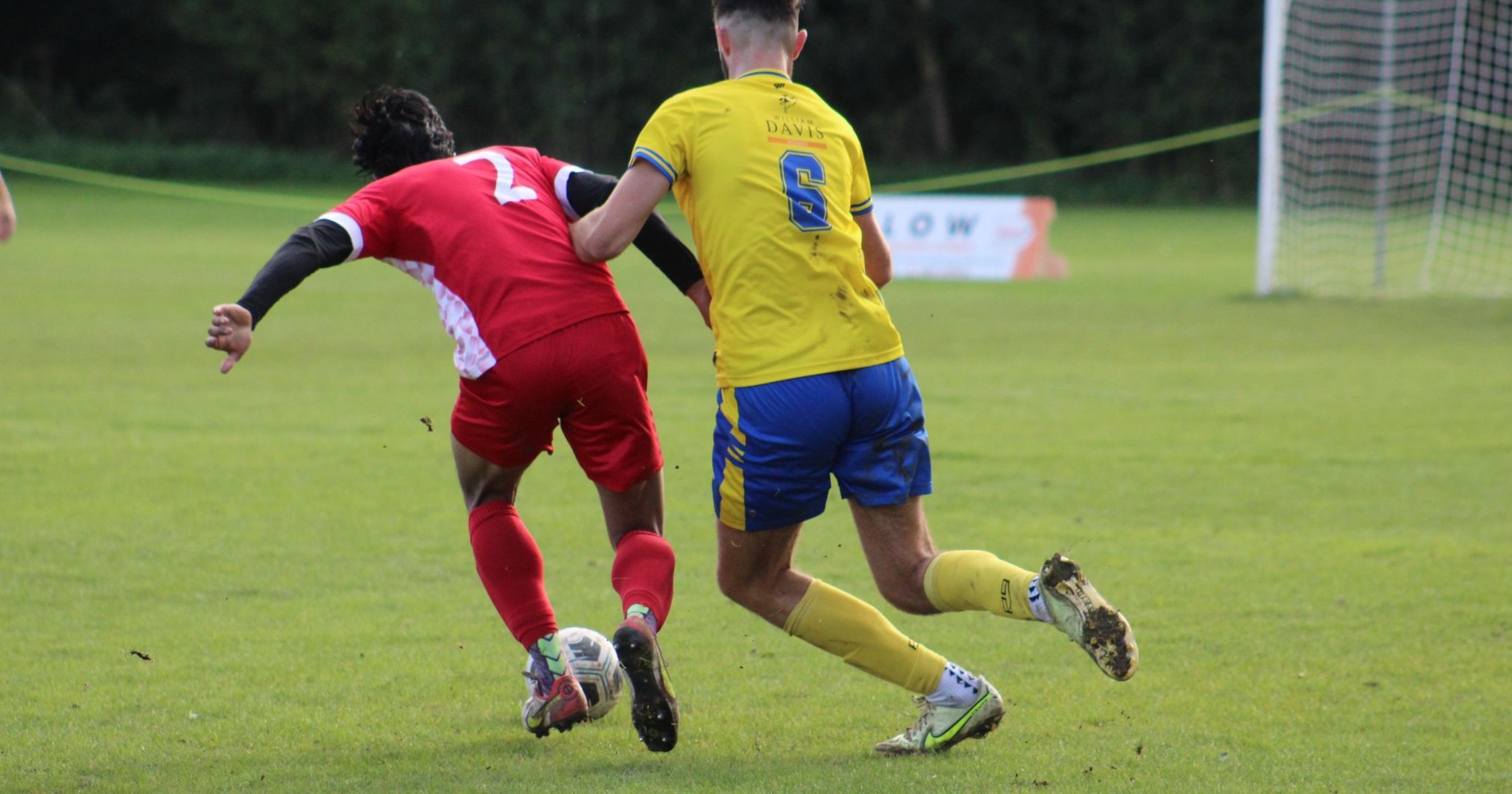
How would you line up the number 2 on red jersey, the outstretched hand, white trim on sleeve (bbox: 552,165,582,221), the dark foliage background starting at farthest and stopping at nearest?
the dark foliage background, white trim on sleeve (bbox: 552,165,582,221), the number 2 on red jersey, the outstretched hand

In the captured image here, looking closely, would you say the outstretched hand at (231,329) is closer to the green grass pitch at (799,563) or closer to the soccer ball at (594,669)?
the green grass pitch at (799,563)

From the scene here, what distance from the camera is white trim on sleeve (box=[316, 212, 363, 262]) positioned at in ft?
13.5

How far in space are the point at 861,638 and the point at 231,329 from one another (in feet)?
5.71

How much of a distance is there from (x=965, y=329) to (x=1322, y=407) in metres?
5.43

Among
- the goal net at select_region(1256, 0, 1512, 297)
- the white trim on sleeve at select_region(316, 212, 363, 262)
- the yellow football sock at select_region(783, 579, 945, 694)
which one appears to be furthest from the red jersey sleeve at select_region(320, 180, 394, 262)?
the goal net at select_region(1256, 0, 1512, 297)

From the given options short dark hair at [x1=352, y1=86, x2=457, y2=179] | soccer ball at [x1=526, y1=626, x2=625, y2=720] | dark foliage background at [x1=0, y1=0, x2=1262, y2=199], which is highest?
short dark hair at [x1=352, y1=86, x2=457, y2=179]

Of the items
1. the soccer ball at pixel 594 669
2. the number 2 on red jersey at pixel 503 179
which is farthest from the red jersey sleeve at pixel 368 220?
the soccer ball at pixel 594 669

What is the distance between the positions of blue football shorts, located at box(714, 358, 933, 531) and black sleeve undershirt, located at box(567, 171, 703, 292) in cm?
49

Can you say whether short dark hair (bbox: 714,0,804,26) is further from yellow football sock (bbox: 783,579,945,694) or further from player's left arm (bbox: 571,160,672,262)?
yellow football sock (bbox: 783,579,945,694)

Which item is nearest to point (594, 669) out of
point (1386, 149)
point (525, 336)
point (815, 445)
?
point (525, 336)

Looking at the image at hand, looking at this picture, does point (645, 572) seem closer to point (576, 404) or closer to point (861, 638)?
point (576, 404)

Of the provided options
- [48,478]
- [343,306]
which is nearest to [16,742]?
[48,478]

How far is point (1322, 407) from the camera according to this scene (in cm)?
1080

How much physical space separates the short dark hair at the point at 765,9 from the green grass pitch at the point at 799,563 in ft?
6.17
